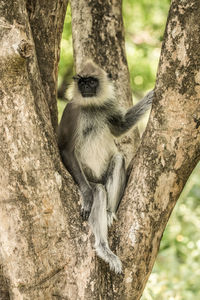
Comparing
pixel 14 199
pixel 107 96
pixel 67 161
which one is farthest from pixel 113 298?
pixel 107 96

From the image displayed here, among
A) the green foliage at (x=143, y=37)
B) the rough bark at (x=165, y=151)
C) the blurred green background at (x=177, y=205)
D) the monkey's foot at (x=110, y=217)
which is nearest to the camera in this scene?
the rough bark at (x=165, y=151)

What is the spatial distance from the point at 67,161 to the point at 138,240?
1283 millimetres

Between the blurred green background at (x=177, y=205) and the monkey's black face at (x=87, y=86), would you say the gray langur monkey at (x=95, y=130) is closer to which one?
the monkey's black face at (x=87, y=86)

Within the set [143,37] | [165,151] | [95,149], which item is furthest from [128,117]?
[143,37]

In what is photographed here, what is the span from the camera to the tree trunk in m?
2.81

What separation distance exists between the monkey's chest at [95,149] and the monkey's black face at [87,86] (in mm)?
329

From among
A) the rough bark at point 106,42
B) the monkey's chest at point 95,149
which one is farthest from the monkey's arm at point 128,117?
the rough bark at point 106,42

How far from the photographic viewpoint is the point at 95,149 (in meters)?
4.52

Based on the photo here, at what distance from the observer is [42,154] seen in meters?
2.94

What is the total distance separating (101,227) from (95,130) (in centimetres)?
147

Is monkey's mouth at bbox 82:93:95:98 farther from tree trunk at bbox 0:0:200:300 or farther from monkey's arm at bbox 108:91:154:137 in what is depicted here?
tree trunk at bbox 0:0:200:300

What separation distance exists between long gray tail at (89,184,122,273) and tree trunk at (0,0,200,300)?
6 cm

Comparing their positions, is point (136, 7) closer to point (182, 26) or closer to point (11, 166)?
point (182, 26)

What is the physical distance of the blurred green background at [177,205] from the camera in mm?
4996
